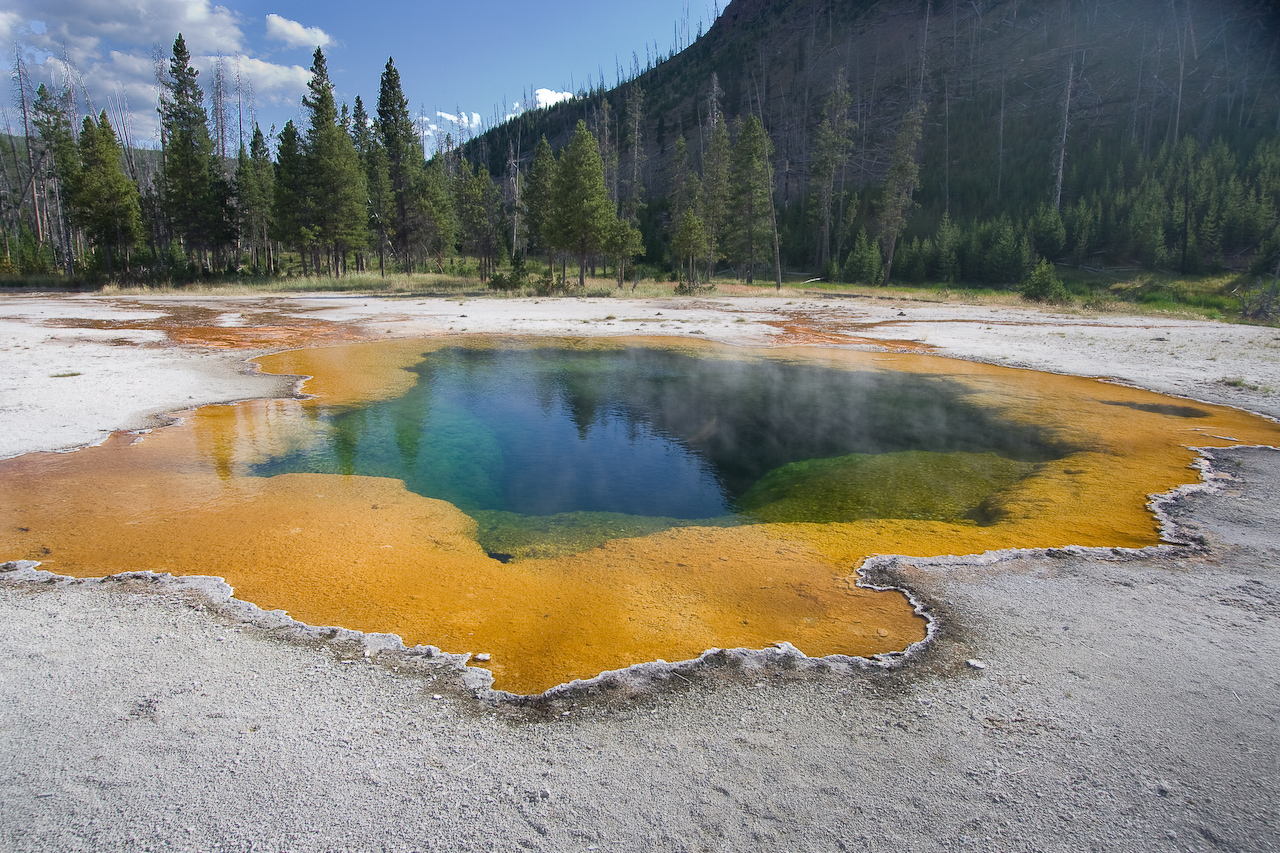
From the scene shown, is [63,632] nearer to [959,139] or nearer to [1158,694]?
[1158,694]

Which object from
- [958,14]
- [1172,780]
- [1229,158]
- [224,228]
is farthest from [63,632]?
[958,14]

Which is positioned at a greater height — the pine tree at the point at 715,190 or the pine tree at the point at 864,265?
the pine tree at the point at 715,190

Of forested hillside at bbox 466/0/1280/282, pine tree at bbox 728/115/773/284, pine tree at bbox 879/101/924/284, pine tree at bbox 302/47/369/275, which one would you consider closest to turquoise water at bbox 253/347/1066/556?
pine tree at bbox 302/47/369/275

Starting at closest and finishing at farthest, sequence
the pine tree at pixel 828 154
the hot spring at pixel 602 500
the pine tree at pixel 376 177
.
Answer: the hot spring at pixel 602 500, the pine tree at pixel 376 177, the pine tree at pixel 828 154

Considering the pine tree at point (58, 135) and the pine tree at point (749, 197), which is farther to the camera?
the pine tree at point (749, 197)

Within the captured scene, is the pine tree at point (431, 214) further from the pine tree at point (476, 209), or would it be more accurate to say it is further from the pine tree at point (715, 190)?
the pine tree at point (715, 190)

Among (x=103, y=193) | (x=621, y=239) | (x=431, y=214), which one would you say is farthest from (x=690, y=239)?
(x=103, y=193)

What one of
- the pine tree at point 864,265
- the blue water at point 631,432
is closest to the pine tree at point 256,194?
the blue water at point 631,432
